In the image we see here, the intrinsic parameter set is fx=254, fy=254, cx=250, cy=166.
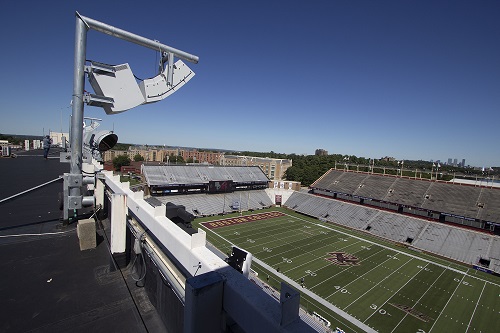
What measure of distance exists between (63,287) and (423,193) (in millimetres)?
51734

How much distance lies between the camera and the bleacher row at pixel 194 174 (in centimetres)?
4638

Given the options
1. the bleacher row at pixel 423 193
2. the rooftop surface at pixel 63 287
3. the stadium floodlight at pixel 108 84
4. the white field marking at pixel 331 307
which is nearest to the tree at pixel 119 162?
the bleacher row at pixel 423 193

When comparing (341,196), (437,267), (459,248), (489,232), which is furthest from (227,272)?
(341,196)

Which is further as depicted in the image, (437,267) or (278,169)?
(278,169)

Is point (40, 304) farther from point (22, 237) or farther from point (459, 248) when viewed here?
point (459, 248)

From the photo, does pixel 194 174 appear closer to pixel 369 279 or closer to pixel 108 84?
pixel 369 279

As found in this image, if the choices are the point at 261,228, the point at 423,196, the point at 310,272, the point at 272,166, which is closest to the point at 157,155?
the point at 272,166

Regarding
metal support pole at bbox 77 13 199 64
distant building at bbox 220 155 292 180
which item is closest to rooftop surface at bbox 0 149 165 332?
metal support pole at bbox 77 13 199 64

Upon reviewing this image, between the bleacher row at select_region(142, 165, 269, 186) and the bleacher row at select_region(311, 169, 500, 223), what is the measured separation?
1509cm

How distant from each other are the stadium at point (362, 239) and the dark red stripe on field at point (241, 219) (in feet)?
0.55

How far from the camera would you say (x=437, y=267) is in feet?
95.1

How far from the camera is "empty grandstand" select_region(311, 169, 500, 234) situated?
3687cm

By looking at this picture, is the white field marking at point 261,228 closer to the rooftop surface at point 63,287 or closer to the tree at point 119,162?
the rooftop surface at point 63,287

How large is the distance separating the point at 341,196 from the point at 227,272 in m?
51.0
